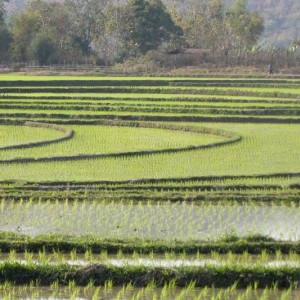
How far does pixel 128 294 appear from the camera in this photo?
225 inches

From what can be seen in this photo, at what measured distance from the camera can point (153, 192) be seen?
978 cm

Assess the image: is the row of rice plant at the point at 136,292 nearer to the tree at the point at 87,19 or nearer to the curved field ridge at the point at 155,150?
the curved field ridge at the point at 155,150

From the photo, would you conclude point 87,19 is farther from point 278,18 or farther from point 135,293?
point 278,18

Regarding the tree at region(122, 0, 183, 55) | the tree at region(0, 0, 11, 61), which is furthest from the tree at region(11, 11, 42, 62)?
the tree at region(122, 0, 183, 55)

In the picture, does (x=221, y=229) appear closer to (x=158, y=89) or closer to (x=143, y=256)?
(x=143, y=256)

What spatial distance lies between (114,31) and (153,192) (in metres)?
35.3

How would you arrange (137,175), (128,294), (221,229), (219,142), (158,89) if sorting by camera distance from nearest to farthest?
(128,294) → (221,229) → (137,175) → (219,142) → (158,89)

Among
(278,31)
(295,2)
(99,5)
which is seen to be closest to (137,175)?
(99,5)

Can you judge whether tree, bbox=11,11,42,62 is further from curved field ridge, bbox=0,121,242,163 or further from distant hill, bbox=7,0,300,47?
distant hill, bbox=7,0,300,47

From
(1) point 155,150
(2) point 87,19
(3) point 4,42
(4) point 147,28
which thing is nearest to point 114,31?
(4) point 147,28

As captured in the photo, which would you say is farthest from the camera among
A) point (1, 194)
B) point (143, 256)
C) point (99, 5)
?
point (99, 5)

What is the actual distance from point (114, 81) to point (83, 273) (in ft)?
70.2

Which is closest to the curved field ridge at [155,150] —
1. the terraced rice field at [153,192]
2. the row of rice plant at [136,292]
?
the terraced rice field at [153,192]

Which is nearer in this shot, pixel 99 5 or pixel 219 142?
pixel 219 142
